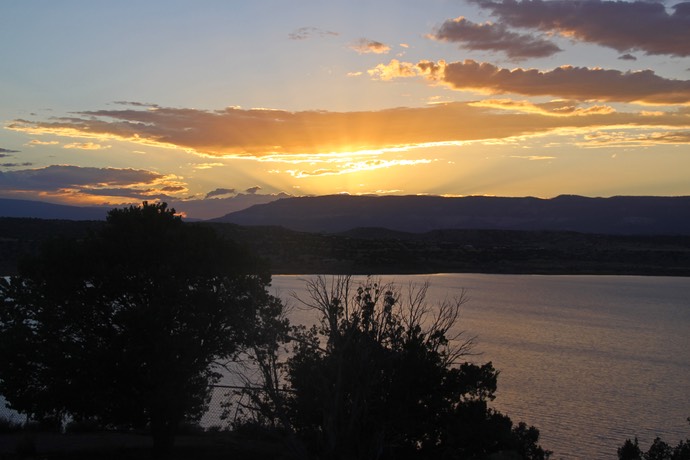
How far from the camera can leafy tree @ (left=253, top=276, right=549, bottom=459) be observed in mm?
15211

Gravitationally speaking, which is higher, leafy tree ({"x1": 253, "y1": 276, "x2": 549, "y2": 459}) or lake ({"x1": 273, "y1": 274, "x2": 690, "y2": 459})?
leafy tree ({"x1": 253, "y1": 276, "x2": 549, "y2": 459})

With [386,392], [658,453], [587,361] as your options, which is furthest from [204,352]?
[587,361]

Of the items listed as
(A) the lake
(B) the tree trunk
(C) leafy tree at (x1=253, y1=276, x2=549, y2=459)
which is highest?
(C) leafy tree at (x1=253, y1=276, x2=549, y2=459)

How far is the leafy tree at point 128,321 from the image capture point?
18000 mm

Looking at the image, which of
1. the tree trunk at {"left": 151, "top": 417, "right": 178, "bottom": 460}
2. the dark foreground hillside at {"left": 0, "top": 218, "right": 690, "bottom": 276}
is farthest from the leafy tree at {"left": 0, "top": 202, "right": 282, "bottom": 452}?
the dark foreground hillside at {"left": 0, "top": 218, "right": 690, "bottom": 276}

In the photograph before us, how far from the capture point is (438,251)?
112 meters

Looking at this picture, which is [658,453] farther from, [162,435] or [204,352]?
[162,435]

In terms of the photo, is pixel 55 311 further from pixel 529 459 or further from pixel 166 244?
pixel 529 459

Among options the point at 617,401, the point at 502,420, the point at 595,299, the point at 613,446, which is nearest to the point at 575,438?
the point at 613,446

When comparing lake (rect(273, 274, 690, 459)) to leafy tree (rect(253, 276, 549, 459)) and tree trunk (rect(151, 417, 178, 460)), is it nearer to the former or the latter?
leafy tree (rect(253, 276, 549, 459))

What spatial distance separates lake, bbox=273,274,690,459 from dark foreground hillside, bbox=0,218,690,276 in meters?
12.5

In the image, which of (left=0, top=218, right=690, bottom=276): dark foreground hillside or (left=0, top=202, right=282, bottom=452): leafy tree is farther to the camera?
(left=0, top=218, right=690, bottom=276): dark foreground hillside

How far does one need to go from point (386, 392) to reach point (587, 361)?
83.6 feet

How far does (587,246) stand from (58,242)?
127 m
